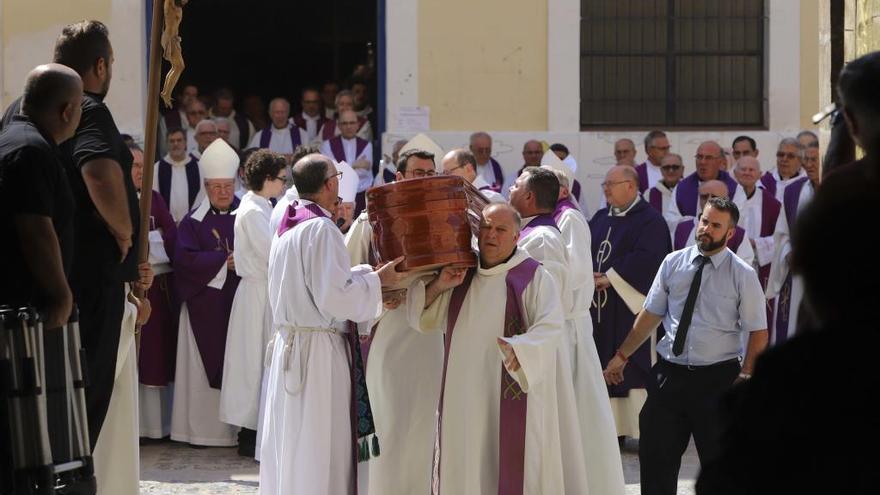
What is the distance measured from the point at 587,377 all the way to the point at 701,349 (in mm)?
891

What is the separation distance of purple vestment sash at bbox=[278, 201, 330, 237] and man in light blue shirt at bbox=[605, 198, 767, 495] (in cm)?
197

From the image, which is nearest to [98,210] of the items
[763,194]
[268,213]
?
[268,213]

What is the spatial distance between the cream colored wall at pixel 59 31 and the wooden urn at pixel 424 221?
→ 25.3 ft

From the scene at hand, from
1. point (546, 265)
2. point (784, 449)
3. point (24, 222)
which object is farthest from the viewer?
point (546, 265)

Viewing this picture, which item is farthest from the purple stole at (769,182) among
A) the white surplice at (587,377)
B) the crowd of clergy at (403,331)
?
the white surplice at (587,377)

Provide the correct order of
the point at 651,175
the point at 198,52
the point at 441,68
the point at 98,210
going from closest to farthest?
the point at 98,210 < the point at 651,175 < the point at 441,68 < the point at 198,52

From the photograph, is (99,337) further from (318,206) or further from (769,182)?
(769,182)

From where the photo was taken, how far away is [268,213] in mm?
9719

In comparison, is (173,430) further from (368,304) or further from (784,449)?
(784,449)

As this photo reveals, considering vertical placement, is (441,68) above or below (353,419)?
above

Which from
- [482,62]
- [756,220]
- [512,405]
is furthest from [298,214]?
[482,62]

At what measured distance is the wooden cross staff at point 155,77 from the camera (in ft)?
21.4

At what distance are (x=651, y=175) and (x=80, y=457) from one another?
26.6ft

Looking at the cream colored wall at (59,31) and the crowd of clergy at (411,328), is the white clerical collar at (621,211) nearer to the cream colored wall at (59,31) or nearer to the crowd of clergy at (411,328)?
the crowd of clergy at (411,328)
